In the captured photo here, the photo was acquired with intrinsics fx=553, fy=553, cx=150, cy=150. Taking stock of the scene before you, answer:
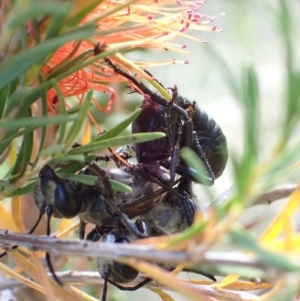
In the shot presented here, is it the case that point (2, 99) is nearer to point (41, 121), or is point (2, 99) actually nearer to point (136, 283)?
point (41, 121)

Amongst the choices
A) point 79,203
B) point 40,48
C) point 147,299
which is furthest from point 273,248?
point 147,299

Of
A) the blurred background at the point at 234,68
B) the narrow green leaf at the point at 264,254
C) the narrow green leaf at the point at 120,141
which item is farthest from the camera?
the blurred background at the point at 234,68

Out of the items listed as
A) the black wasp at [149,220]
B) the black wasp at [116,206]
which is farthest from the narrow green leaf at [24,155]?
the black wasp at [149,220]

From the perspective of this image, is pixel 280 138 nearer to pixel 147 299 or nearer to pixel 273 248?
pixel 273 248

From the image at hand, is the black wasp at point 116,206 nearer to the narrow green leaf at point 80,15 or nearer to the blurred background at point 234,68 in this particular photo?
the narrow green leaf at point 80,15

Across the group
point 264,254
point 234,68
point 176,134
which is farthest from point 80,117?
point 234,68

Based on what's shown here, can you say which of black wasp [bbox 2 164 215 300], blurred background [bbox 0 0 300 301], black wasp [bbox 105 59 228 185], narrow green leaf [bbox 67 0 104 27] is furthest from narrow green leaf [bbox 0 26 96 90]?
blurred background [bbox 0 0 300 301]

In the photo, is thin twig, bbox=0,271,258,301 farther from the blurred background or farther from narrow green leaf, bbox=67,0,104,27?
the blurred background
